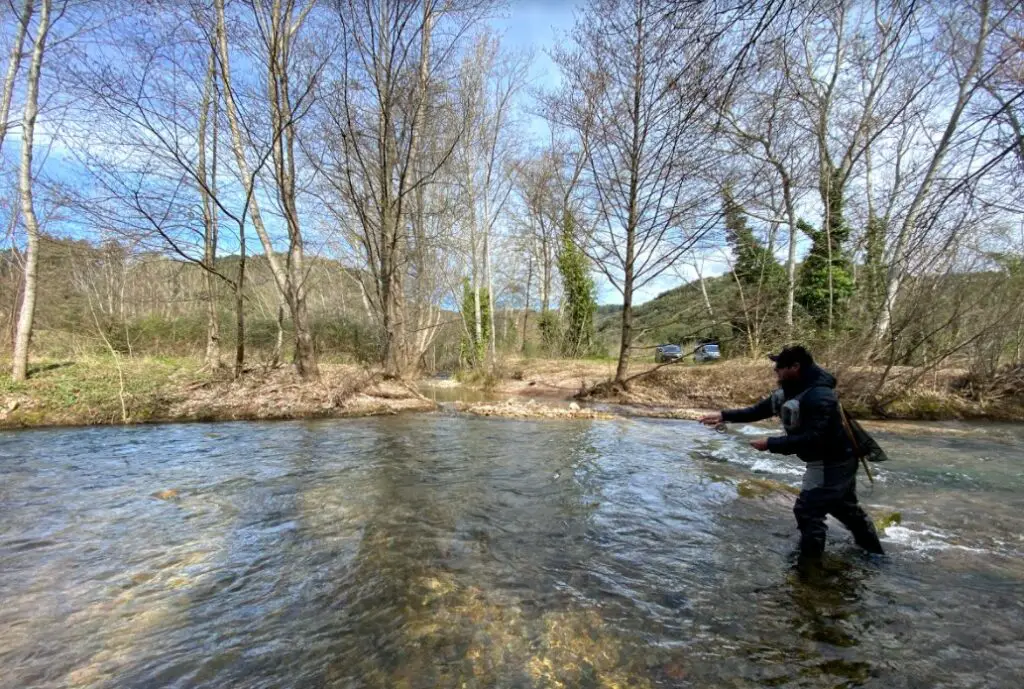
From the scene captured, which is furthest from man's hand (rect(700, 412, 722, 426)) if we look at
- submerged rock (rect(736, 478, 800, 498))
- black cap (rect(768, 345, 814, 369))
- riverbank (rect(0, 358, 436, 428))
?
riverbank (rect(0, 358, 436, 428))

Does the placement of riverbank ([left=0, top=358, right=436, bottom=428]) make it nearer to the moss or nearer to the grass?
the grass

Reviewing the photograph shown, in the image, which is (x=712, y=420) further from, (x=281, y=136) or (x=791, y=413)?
(x=281, y=136)

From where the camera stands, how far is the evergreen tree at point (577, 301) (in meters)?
28.2

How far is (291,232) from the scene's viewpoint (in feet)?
46.8

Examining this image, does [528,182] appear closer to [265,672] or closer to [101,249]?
[101,249]

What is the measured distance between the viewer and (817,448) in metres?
4.22

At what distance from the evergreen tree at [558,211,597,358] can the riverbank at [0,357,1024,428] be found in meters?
11.1

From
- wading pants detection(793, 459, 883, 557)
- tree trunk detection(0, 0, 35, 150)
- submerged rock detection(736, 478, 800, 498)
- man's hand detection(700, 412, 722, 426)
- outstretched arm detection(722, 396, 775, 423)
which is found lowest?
submerged rock detection(736, 478, 800, 498)

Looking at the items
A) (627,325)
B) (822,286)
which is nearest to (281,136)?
(627,325)

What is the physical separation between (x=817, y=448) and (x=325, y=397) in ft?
37.8

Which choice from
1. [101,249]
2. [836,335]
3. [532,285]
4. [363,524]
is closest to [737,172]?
[836,335]

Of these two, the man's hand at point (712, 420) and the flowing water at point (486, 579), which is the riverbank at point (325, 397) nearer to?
the flowing water at point (486, 579)

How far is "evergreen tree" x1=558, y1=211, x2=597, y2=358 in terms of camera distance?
28.2 metres

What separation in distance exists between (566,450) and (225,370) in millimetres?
10357
